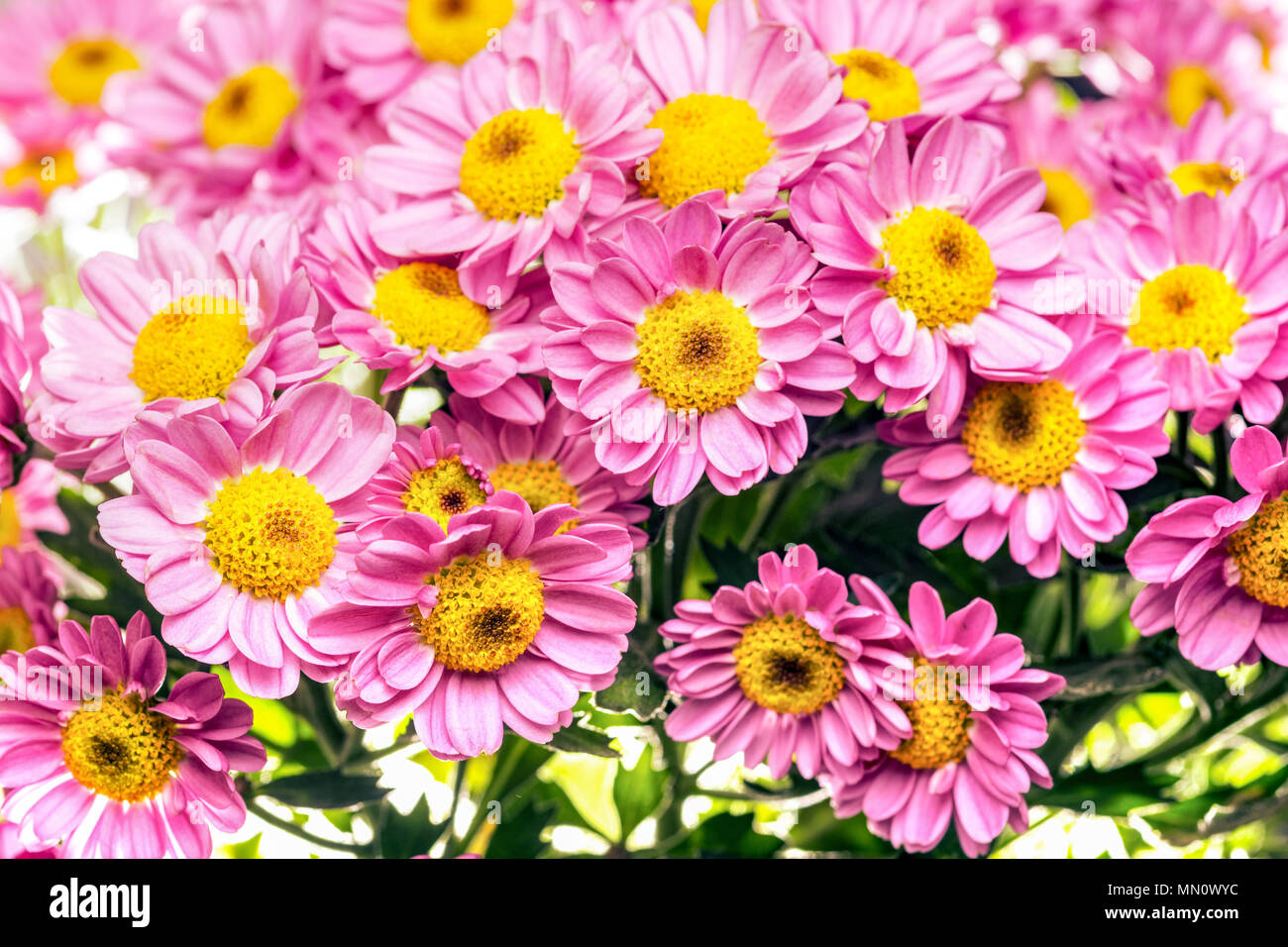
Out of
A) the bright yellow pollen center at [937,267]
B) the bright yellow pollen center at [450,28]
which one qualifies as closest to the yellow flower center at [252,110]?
the bright yellow pollen center at [450,28]

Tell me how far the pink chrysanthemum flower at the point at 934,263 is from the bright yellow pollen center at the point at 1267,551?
0.11 metres

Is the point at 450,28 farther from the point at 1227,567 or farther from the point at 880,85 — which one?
the point at 1227,567

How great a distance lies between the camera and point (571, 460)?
1.65 feet

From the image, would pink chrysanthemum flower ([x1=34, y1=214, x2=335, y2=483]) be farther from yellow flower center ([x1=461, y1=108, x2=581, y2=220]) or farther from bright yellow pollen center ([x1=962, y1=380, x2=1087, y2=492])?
bright yellow pollen center ([x1=962, y1=380, x2=1087, y2=492])

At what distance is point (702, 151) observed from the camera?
1.62ft

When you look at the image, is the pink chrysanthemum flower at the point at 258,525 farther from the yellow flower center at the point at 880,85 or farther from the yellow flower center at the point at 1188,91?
the yellow flower center at the point at 1188,91

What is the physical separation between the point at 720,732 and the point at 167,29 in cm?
74

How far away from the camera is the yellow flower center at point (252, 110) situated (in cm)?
72

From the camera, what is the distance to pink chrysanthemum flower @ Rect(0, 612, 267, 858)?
47 cm

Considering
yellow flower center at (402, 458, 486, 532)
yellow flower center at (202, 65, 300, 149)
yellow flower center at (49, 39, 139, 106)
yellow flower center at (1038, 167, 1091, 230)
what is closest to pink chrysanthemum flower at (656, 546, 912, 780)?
yellow flower center at (402, 458, 486, 532)

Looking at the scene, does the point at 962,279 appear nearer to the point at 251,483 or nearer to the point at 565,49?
the point at 565,49

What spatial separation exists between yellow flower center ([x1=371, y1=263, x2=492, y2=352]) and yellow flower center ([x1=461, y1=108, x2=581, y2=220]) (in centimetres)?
4

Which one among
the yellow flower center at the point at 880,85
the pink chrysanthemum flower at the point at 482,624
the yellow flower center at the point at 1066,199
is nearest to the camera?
the pink chrysanthemum flower at the point at 482,624
